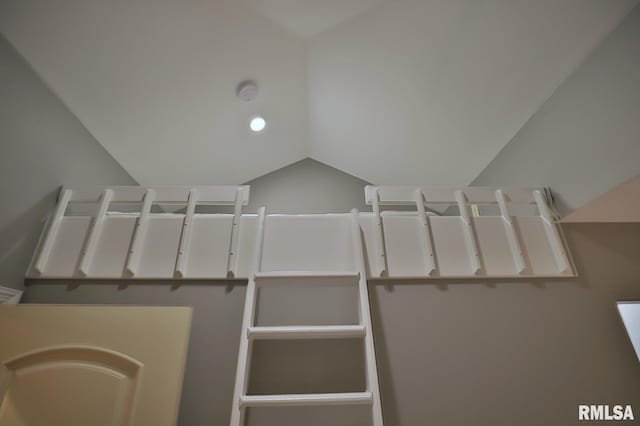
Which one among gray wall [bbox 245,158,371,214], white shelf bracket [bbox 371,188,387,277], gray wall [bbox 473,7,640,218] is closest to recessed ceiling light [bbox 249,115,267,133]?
gray wall [bbox 245,158,371,214]

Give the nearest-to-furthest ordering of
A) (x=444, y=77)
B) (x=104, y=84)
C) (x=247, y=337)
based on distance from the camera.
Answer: (x=247, y=337), (x=104, y=84), (x=444, y=77)

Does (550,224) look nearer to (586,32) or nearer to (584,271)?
(584,271)

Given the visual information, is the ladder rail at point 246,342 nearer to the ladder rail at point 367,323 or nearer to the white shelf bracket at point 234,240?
the white shelf bracket at point 234,240

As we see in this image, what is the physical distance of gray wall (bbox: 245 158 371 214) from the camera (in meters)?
3.39

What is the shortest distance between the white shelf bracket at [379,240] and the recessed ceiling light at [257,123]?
1.41 m

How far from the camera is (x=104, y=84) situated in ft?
6.55

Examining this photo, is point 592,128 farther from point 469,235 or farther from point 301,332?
point 301,332

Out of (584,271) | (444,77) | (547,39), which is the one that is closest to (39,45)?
(444,77)

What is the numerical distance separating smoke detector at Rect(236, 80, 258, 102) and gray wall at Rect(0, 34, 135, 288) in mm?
1070

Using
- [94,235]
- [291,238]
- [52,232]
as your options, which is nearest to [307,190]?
[291,238]

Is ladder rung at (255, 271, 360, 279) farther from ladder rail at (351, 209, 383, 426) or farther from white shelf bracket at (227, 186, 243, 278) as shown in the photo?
white shelf bracket at (227, 186, 243, 278)

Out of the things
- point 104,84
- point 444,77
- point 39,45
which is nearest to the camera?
point 39,45

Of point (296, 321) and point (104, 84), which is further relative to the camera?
point (104, 84)

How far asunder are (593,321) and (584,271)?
253 mm
